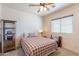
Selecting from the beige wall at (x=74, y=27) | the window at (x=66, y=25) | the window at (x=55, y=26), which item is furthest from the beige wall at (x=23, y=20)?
the window at (x=66, y=25)

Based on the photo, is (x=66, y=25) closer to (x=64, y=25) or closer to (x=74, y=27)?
(x=64, y=25)

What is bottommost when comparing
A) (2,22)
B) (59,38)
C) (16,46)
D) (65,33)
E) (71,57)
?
(71,57)

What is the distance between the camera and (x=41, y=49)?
4.74 ft

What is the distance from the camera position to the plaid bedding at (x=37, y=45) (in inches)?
55.3

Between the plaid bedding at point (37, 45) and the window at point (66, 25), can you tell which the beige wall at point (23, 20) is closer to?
the plaid bedding at point (37, 45)

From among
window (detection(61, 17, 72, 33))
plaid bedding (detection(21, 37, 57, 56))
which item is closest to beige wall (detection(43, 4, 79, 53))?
window (detection(61, 17, 72, 33))

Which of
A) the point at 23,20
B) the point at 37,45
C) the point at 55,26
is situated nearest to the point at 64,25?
the point at 55,26

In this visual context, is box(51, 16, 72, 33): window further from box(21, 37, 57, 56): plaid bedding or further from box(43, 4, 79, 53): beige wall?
box(21, 37, 57, 56): plaid bedding

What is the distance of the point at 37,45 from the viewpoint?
1445 millimetres

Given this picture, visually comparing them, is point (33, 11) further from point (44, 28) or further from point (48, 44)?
point (48, 44)

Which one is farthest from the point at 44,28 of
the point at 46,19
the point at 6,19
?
the point at 6,19

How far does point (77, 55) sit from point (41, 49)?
0.62 meters

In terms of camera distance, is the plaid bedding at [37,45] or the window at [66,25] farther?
the window at [66,25]

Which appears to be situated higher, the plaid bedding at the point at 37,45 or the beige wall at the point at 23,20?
the beige wall at the point at 23,20
